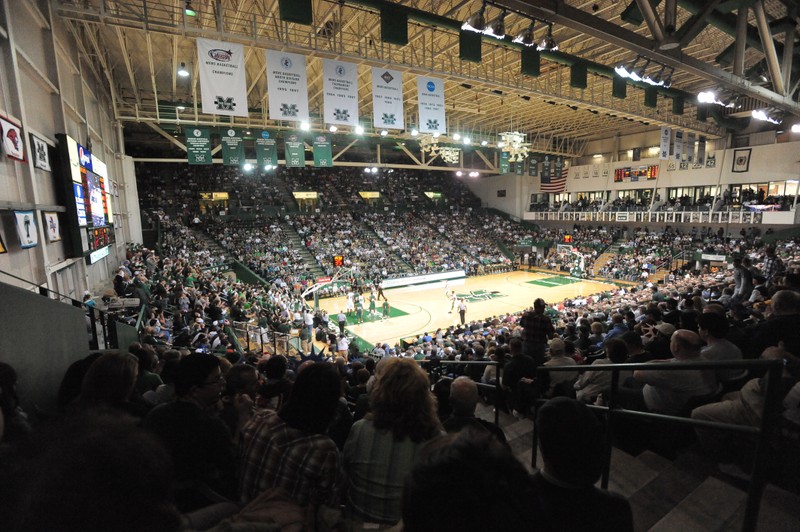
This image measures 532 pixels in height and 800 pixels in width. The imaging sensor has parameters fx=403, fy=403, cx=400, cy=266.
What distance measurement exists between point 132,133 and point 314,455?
33.6 meters

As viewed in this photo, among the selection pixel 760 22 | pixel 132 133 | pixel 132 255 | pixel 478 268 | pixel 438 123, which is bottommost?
pixel 478 268

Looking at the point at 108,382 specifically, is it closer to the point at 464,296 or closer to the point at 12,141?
the point at 12,141

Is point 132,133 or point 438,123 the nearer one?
point 438,123

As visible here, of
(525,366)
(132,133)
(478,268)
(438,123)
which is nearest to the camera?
(525,366)

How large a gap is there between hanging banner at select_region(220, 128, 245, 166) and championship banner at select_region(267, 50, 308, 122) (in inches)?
339

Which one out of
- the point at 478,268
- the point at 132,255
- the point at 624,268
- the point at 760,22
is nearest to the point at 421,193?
the point at 478,268

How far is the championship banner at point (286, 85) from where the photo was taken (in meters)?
9.52

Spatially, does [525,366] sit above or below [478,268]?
above

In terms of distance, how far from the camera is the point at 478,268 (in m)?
33.6

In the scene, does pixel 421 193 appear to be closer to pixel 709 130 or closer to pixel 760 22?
pixel 709 130

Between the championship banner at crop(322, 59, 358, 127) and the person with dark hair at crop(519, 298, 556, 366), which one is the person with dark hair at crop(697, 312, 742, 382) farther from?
the championship banner at crop(322, 59, 358, 127)

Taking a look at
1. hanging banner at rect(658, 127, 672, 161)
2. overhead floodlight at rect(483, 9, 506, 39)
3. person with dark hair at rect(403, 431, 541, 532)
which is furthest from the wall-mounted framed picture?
hanging banner at rect(658, 127, 672, 161)

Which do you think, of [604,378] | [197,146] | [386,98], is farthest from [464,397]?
[197,146]

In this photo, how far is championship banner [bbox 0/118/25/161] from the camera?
6.81 metres
